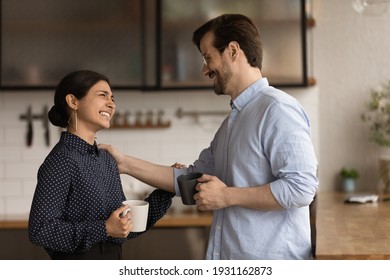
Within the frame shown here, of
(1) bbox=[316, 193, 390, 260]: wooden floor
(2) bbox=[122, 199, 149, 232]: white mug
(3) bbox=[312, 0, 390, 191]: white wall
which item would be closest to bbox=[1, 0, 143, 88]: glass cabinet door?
(3) bbox=[312, 0, 390, 191]: white wall

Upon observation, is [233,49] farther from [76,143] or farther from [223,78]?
Answer: [76,143]

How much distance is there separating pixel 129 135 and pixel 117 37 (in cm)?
59

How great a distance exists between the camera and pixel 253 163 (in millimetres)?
1775

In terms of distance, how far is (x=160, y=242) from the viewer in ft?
11.2

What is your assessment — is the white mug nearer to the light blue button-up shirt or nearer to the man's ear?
the light blue button-up shirt

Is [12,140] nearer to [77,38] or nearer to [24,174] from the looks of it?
[24,174]

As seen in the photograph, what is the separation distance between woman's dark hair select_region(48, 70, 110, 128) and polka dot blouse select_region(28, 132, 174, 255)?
→ 8 centimetres

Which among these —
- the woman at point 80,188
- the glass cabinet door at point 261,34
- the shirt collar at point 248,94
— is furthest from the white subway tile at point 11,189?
the shirt collar at point 248,94

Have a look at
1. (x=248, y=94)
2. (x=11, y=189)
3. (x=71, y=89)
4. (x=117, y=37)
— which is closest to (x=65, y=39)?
(x=117, y=37)

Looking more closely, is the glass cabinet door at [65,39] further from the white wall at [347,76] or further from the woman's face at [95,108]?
the woman's face at [95,108]

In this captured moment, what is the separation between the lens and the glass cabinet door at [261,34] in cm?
345

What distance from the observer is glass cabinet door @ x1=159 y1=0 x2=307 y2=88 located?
3445 millimetres
